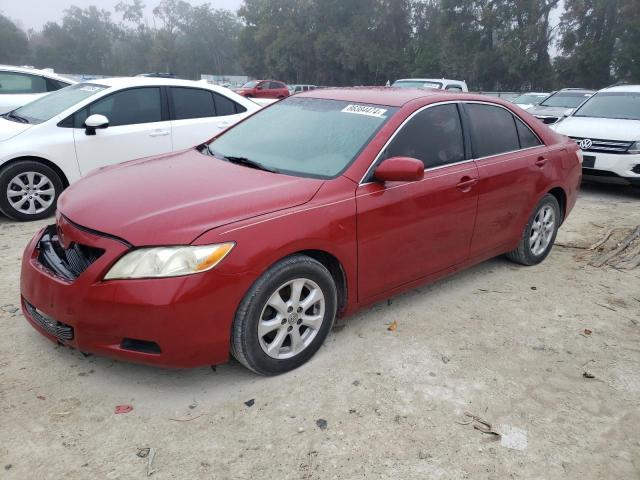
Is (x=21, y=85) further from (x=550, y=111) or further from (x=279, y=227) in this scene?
(x=550, y=111)

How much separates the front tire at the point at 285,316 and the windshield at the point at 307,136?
0.65 m

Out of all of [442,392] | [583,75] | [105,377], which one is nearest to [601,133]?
[442,392]

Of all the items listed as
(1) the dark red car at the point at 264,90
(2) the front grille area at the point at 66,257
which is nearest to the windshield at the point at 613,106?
(2) the front grille area at the point at 66,257

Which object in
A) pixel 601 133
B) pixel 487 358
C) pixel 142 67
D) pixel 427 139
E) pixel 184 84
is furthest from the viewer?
pixel 142 67

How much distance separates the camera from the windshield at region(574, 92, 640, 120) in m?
8.34

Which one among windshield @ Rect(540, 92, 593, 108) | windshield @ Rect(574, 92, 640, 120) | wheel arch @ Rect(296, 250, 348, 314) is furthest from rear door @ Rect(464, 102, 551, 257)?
windshield @ Rect(540, 92, 593, 108)

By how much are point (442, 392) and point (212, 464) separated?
129 centimetres

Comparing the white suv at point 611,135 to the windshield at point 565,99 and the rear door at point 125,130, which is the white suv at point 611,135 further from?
the rear door at point 125,130

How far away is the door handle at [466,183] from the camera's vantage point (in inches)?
150

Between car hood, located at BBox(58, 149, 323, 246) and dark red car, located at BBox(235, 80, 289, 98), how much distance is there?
24.9 meters

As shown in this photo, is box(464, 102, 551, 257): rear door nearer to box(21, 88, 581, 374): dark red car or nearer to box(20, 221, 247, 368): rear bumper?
box(21, 88, 581, 374): dark red car

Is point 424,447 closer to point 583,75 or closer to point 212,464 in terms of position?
point 212,464

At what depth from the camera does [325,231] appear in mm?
3033

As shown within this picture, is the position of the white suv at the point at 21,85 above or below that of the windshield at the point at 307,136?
above
